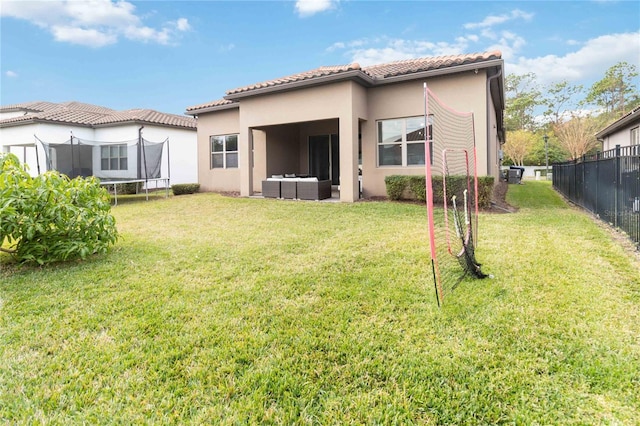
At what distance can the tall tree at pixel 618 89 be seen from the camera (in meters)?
36.8

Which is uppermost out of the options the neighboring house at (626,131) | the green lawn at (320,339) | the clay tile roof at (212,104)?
the clay tile roof at (212,104)

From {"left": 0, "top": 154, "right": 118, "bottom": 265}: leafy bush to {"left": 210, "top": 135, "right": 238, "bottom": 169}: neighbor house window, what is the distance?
9.34 meters

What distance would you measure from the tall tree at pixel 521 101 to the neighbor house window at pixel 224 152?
40.0m

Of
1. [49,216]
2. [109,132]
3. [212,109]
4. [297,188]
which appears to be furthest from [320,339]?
[109,132]

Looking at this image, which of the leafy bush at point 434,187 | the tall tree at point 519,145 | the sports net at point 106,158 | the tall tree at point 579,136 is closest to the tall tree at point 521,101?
the tall tree at point 519,145

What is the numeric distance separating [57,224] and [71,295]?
1.28 metres

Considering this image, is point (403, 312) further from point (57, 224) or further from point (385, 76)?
point (385, 76)

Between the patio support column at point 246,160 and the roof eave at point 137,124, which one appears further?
the roof eave at point 137,124

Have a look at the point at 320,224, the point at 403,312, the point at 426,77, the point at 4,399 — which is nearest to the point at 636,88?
the point at 426,77

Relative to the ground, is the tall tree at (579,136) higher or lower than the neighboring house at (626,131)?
higher

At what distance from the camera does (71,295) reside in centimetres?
369

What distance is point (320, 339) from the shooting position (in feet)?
9.03

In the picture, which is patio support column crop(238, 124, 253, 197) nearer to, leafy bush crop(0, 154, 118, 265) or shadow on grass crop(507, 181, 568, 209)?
leafy bush crop(0, 154, 118, 265)

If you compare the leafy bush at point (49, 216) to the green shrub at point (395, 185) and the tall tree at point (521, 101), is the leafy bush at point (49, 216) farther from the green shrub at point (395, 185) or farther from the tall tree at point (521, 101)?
the tall tree at point (521, 101)
